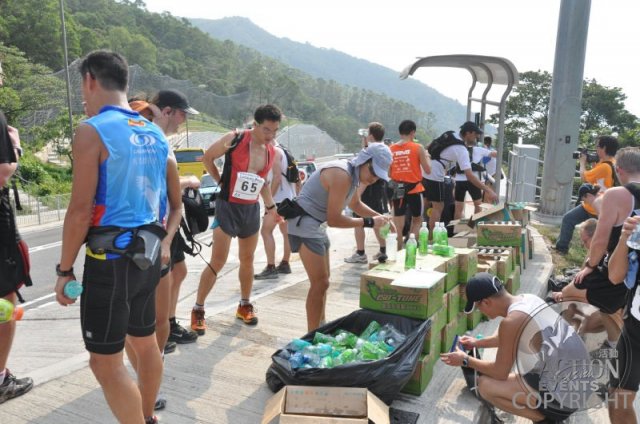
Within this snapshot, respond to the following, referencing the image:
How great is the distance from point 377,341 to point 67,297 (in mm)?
2047

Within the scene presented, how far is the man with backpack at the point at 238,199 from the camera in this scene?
4.36m

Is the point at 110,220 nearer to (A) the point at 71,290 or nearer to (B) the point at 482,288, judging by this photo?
(A) the point at 71,290

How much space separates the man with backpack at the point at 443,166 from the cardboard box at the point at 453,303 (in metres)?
3.33

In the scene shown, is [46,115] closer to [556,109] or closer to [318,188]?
[556,109]

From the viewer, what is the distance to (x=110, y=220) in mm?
2221

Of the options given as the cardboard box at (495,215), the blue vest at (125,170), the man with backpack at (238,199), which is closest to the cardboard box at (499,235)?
the cardboard box at (495,215)

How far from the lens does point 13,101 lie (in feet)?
84.5

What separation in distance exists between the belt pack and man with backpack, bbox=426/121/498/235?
5680 mm

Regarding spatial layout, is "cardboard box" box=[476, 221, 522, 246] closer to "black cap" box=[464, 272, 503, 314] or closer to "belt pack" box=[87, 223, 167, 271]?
"black cap" box=[464, 272, 503, 314]

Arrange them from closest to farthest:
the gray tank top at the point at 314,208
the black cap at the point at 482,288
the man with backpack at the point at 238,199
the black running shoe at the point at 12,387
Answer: the black cap at the point at 482,288 → the black running shoe at the point at 12,387 → the gray tank top at the point at 314,208 → the man with backpack at the point at 238,199

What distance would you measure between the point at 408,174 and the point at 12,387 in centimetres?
537

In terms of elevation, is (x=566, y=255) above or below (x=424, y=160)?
below

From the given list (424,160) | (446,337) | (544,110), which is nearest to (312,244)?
(446,337)

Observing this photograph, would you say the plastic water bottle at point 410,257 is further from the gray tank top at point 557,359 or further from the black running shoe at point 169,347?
the black running shoe at point 169,347
